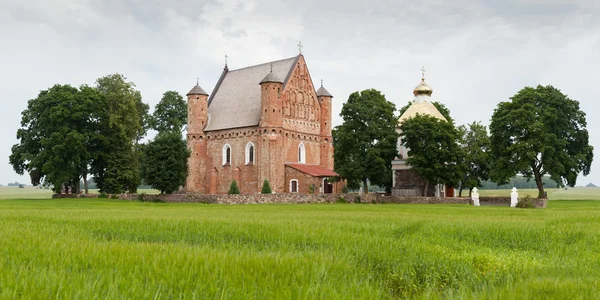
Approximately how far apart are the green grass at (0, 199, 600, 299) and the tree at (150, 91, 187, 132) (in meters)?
61.1

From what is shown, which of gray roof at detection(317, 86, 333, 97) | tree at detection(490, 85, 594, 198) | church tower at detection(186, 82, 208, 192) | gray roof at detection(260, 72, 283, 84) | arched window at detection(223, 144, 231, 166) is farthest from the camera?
gray roof at detection(317, 86, 333, 97)

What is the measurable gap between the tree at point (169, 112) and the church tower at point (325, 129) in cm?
1888

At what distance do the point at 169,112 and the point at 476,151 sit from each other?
39.6 meters

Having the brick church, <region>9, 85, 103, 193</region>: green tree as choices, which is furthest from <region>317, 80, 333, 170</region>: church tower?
<region>9, 85, 103, 193</region>: green tree

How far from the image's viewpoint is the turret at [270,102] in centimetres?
6250

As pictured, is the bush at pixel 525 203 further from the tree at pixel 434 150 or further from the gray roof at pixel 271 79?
the gray roof at pixel 271 79

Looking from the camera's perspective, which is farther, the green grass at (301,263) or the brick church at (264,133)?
the brick church at (264,133)

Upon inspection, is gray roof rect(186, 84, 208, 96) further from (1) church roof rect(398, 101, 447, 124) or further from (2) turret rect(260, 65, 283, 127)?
(1) church roof rect(398, 101, 447, 124)

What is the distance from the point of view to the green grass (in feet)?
17.9

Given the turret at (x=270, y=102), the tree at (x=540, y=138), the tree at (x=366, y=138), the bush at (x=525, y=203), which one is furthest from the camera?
the turret at (x=270, y=102)

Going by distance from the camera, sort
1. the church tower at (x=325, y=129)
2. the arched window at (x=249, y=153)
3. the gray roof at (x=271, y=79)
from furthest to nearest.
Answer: the church tower at (x=325, y=129) → the arched window at (x=249, y=153) → the gray roof at (x=271, y=79)

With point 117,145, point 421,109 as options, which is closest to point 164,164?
point 117,145

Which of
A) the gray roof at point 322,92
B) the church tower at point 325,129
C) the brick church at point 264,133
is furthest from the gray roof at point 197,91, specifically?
the church tower at point 325,129

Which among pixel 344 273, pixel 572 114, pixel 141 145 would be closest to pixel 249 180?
pixel 141 145
